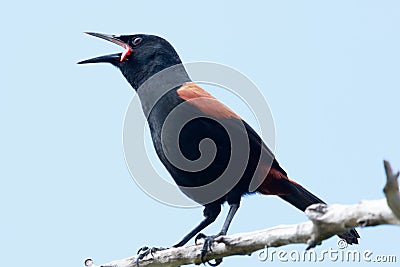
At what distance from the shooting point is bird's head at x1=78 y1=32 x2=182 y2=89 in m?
7.16

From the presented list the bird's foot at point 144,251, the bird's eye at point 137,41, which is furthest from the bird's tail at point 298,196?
the bird's eye at point 137,41

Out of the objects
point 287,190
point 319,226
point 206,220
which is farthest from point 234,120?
point 319,226

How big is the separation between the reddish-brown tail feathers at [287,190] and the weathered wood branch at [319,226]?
1.28 metres

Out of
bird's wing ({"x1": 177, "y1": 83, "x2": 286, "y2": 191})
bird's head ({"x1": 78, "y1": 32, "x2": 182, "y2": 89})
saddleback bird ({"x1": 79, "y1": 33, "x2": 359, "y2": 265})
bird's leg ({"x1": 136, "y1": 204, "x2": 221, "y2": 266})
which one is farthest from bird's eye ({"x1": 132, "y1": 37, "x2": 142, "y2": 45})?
bird's leg ({"x1": 136, "y1": 204, "x2": 221, "y2": 266})

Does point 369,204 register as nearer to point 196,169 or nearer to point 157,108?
point 196,169

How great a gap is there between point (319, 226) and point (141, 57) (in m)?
3.84

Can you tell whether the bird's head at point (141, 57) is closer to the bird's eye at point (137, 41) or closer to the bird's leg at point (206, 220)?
the bird's eye at point (137, 41)

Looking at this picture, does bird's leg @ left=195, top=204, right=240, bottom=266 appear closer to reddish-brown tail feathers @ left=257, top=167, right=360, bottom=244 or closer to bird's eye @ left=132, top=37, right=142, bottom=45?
reddish-brown tail feathers @ left=257, top=167, right=360, bottom=244

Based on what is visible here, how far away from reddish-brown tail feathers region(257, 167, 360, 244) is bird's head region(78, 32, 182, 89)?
1605 mm

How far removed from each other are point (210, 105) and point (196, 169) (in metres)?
0.63

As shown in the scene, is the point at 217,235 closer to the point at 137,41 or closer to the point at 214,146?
the point at 214,146

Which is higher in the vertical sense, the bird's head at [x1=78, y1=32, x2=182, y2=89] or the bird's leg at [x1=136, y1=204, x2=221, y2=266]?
the bird's head at [x1=78, y1=32, x2=182, y2=89]

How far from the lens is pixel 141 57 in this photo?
728 centimetres

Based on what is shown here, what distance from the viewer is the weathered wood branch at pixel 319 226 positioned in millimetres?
3400
